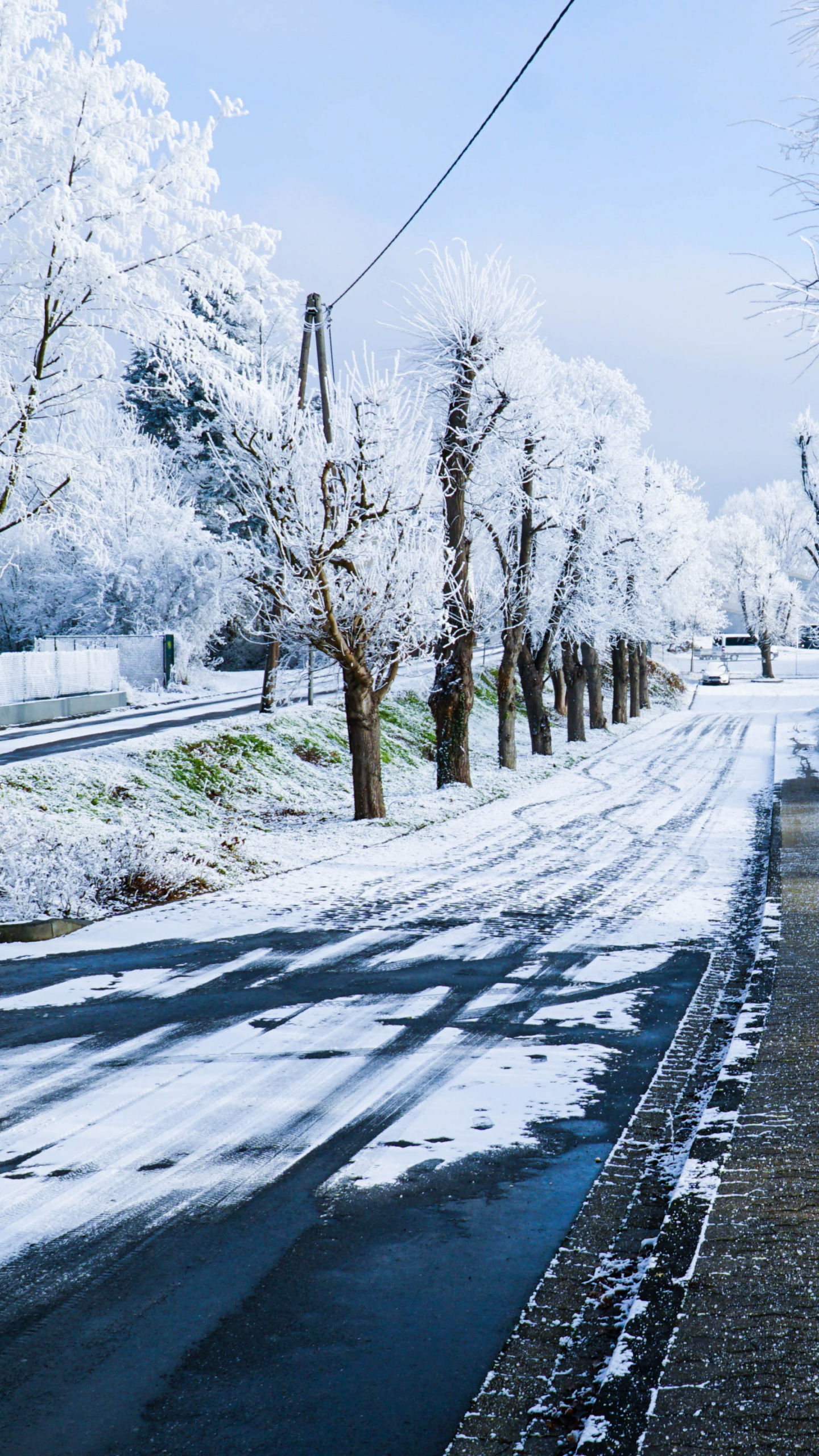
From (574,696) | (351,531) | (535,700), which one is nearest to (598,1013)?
(351,531)

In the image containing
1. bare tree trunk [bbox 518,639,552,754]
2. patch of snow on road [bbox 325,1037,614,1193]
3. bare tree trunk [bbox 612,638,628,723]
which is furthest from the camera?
bare tree trunk [bbox 612,638,628,723]

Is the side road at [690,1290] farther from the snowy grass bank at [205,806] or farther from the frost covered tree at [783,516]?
the frost covered tree at [783,516]

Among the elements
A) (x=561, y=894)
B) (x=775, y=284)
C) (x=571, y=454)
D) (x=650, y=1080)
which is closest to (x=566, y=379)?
(x=571, y=454)

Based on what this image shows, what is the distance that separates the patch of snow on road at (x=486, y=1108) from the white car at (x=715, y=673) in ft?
217

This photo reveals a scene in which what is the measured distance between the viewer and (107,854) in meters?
11.6

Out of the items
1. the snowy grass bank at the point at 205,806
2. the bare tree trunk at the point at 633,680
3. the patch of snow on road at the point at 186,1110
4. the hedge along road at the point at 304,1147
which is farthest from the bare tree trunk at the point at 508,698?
the bare tree trunk at the point at 633,680

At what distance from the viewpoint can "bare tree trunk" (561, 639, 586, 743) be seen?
34344 mm

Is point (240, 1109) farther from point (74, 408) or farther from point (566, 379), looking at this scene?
point (566, 379)

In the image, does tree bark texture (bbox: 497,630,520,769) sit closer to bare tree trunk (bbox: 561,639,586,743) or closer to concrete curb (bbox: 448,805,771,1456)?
bare tree trunk (bbox: 561,639,586,743)

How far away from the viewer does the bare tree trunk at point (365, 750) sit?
17562 millimetres

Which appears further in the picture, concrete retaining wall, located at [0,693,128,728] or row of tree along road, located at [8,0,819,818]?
concrete retaining wall, located at [0,693,128,728]

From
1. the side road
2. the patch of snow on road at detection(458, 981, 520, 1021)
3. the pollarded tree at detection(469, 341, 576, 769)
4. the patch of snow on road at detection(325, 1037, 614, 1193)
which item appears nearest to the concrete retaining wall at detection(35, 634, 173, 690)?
the pollarded tree at detection(469, 341, 576, 769)

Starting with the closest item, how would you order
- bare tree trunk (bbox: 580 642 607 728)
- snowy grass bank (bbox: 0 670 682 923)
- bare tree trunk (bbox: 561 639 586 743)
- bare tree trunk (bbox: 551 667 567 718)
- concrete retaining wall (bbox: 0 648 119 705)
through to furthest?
snowy grass bank (bbox: 0 670 682 923)
concrete retaining wall (bbox: 0 648 119 705)
bare tree trunk (bbox: 561 639 586 743)
bare tree trunk (bbox: 580 642 607 728)
bare tree trunk (bbox: 551 667 567 718)

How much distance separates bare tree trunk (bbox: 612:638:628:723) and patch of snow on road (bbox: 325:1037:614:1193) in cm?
3845
